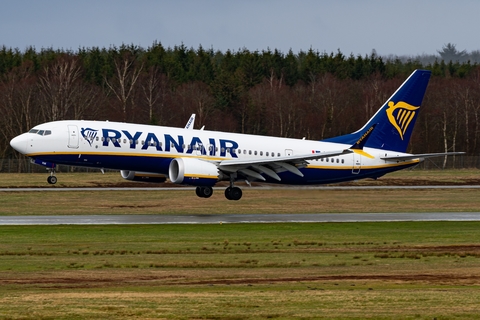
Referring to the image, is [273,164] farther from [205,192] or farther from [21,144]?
[21,144]

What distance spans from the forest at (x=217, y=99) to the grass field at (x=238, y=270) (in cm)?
5640

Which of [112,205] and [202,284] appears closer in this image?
[202,284]

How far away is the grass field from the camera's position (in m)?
17.0

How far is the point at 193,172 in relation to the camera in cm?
4244

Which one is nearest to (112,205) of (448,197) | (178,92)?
(448,197)

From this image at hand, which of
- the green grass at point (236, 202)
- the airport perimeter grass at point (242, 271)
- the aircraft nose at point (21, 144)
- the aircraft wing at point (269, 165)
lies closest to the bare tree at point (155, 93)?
the green grass at point (236, 202)

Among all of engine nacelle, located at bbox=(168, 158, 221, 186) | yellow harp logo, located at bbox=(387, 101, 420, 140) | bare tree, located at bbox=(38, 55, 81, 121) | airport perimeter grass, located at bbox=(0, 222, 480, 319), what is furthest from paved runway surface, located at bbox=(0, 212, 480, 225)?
bare tree, located at bbox=(38, 55, 81, 121)

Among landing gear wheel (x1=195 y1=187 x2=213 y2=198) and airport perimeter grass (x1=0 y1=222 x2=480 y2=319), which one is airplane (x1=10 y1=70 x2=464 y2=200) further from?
airport perimeter grass (x1=0 y1=222 x2=480 y2=319)

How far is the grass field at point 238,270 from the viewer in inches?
671

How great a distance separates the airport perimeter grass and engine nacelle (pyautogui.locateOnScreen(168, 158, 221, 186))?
230 inches

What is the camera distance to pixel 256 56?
490 ft

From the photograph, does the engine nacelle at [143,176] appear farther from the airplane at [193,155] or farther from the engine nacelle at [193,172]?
the engine nacelle at [193,172]

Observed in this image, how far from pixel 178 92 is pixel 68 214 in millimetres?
78421

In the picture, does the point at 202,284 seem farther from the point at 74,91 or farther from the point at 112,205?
the point at 74,91
